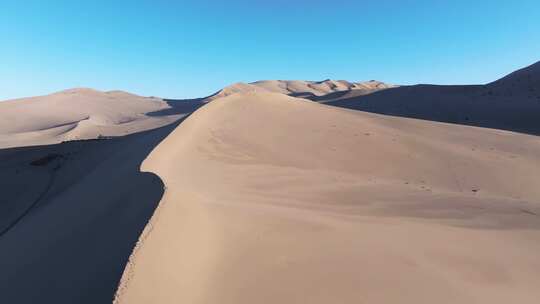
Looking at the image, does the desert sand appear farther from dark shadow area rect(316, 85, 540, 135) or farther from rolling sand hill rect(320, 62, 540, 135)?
rolling sand hill rect(320, 62, 540, 135)

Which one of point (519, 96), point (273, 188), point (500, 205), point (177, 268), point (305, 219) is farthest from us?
point (519, 96)

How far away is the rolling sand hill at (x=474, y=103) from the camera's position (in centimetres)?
1962

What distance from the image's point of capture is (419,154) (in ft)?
32.3

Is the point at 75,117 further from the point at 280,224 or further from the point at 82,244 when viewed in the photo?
the point at 280,224

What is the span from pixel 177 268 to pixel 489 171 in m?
8.47

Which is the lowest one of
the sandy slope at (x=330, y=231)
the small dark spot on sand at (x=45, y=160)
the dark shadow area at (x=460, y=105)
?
the small dark spot on sand at (x=45, y=160)

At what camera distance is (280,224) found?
3926 mm

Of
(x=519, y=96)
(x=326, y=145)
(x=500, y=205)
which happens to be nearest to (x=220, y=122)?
(x=326, y=145)

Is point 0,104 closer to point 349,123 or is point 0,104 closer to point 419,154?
point 349,123

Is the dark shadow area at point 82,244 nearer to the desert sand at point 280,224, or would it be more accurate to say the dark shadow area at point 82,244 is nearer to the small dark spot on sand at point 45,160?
the desert sand at point 280,224

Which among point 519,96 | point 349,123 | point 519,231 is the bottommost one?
point 519,231

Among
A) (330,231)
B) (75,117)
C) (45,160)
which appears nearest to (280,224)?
(330,231)

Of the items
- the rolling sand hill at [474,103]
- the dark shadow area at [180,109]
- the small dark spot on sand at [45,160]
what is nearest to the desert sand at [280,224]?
the small dark spot on sand at [45,160]

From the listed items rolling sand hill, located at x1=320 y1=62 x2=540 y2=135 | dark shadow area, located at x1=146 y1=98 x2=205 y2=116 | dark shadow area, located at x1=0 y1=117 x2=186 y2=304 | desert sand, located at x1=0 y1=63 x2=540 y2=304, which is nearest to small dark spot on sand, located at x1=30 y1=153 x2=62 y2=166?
desert sand, located at x1=0 y1=63 x2=540 y2=304
